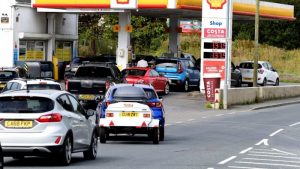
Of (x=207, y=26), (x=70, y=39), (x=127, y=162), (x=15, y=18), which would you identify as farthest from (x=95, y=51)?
(x=127, y=162)

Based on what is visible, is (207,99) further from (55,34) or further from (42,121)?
(42,121)

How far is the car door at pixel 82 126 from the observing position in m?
18.0

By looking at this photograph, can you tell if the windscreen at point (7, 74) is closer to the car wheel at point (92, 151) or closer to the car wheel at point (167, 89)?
the car wheel at point (167, 89)

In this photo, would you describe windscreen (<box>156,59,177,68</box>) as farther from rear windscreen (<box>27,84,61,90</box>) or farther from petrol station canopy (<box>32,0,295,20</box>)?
rear windscreen (<box>27,84,61,90</box>)

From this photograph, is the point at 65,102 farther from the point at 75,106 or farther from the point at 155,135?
the point at 155,135

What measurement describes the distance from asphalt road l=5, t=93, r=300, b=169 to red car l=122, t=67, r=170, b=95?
2940mm

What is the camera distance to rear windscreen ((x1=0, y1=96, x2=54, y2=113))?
54.6ft

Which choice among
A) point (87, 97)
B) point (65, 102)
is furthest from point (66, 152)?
point (87, 97)

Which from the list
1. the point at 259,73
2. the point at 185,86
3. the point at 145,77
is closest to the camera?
the point at 145,77

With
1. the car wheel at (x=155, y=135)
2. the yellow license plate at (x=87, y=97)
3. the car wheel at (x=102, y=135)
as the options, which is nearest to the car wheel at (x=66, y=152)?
the car wheel at (x=102, y=135)

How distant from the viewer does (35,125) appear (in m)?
16.5

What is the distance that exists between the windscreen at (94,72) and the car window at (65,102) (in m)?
19.3

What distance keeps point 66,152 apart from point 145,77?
27476mm

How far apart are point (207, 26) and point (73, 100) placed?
2982 cm
